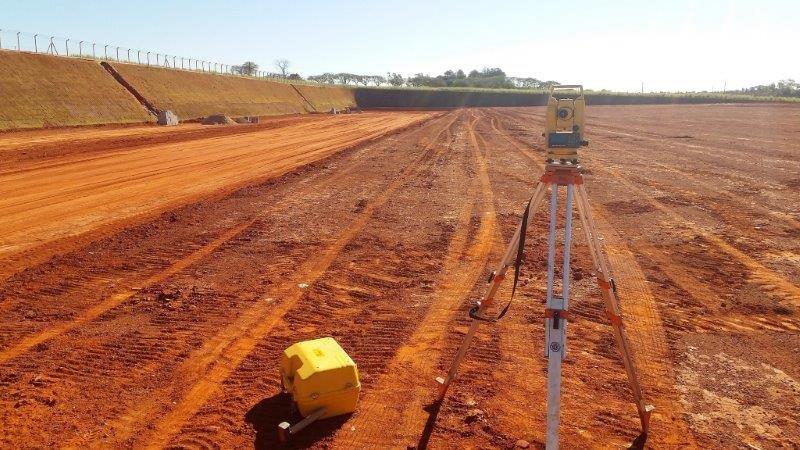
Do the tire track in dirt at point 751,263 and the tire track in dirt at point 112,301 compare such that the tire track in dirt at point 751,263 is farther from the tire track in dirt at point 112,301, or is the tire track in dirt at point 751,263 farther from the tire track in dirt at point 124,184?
the tire track in dirt at point 124,184

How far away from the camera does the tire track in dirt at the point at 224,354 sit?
3.96 meters

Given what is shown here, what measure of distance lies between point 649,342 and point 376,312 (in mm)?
2892

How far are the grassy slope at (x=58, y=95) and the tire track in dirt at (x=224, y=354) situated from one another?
23.5 meters

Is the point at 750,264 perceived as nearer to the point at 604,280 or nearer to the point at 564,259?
the point at 604,280

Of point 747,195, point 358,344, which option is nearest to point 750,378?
point 358,344

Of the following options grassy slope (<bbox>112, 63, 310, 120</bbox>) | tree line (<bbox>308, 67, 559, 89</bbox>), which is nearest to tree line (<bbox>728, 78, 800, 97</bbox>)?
tree line (<bbox>308, 67, 559, 89</bbox>)

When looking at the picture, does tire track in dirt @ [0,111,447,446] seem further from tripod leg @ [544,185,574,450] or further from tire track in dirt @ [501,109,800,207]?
tire track in dirt @ [501,109,800,207]

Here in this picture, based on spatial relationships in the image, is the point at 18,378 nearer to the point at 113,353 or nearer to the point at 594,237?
the point at 113,353

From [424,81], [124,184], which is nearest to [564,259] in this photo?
[124,184]

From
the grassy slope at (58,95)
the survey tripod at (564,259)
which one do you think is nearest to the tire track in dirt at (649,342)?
the survey tripod at (564,259)

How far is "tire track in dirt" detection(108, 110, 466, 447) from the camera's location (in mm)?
3963

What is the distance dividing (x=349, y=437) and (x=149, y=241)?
6.11m

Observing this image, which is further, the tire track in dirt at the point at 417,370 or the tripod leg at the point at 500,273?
the tire track in dirt at the point at 417,370

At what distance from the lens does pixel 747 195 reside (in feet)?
41.9
